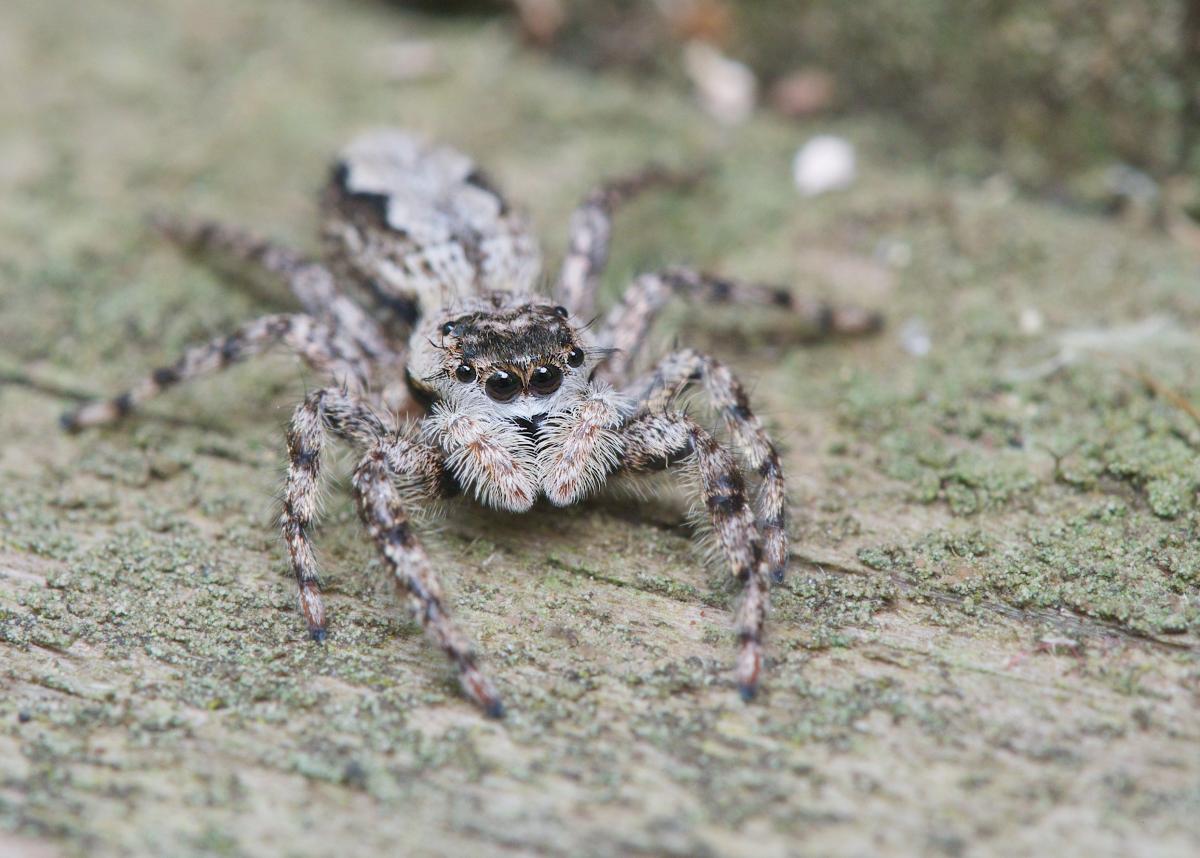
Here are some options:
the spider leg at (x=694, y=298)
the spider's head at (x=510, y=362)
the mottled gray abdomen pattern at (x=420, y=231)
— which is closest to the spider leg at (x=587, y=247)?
the mottled gray abdomen pattern at (x=420, y=231)

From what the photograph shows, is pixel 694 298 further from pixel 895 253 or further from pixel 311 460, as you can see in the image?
pixel 311 460

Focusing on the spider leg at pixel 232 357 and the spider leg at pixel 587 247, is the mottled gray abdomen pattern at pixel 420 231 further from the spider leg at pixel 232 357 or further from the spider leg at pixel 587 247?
the spider leg at pixel 232 357

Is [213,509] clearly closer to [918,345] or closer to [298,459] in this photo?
[298,459]

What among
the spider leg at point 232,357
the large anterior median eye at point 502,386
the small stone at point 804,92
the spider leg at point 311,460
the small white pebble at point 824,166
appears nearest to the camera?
the spider leg at point 311,460

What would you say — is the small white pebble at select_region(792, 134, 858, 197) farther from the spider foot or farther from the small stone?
the spider foot

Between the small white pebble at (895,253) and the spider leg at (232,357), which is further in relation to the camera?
the small white pebble at (895,253)

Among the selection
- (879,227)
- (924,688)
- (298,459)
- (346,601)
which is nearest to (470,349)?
(298,459)

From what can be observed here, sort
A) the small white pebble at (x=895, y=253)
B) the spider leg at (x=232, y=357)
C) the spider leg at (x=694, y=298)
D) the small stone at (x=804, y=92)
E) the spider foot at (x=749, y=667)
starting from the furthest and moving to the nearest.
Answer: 1. the small stone at (x=804, y=92)
2. the small white pebble at (x=895, y=253)
3. the spider leg at (x=694, y=298)
4. the spider leg at (x=232, y=357)
5. the spider foot at (x=749, y=667)
